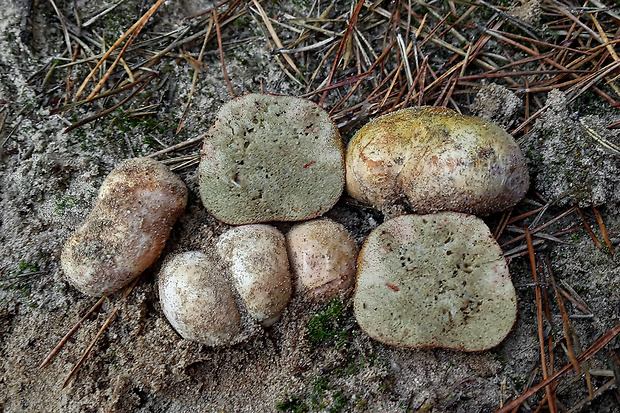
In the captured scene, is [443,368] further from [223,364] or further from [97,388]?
[97,388]

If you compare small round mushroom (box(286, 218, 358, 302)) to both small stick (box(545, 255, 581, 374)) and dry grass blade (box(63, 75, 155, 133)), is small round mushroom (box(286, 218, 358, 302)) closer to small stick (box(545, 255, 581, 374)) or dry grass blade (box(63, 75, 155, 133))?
small stick (box(545, 255, 581, 374))

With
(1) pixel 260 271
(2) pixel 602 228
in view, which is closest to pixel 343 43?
(1) pixel 260 271

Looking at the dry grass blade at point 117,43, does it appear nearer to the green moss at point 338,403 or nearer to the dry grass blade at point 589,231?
the green moss at point 338,403

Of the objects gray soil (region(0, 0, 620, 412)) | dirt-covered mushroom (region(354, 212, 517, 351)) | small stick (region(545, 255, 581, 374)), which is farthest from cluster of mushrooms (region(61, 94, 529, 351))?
small stick (region(545, 255, 581, 374))

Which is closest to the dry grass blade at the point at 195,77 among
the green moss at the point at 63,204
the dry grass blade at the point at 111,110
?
the dry grass blade at the point at 111,110

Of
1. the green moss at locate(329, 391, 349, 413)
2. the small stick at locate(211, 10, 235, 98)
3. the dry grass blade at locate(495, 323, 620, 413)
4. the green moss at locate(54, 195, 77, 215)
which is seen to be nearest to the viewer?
the dry grass blade at locate(495, 323, 620, 413)

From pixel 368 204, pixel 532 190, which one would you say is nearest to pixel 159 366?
pixel 368 204
